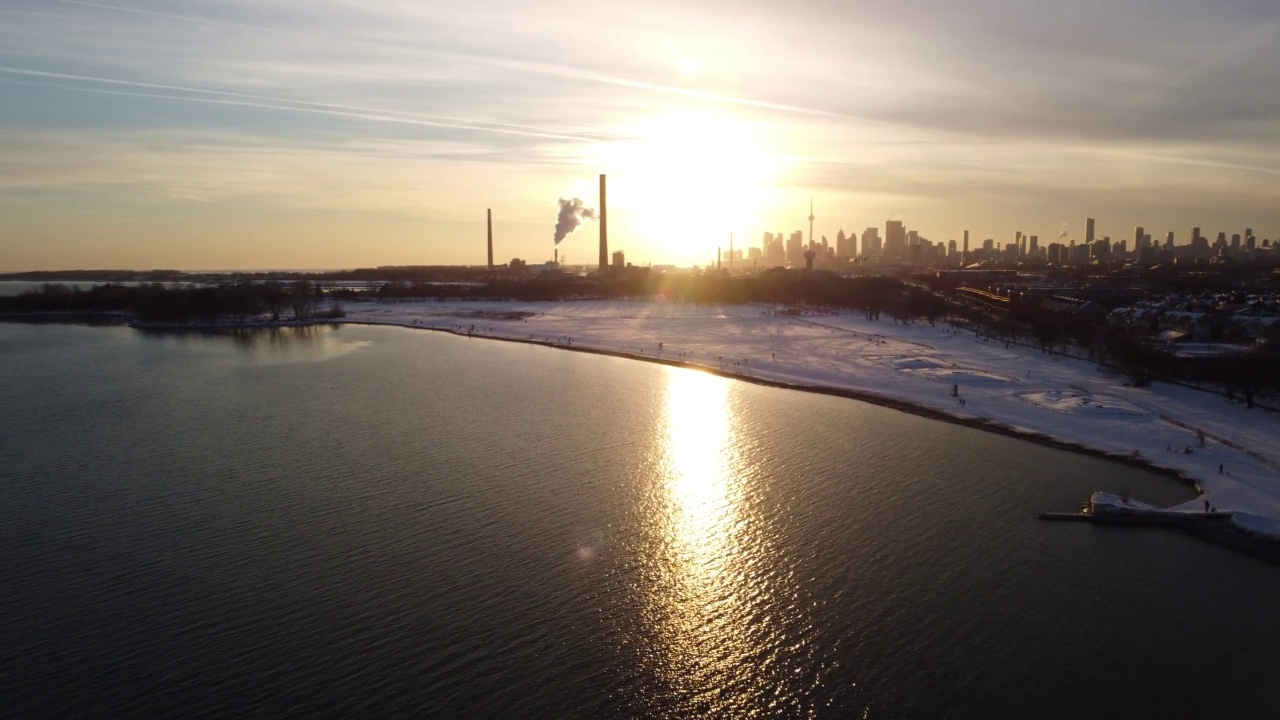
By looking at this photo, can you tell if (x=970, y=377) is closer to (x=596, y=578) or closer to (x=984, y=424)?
(x=984, y=424)

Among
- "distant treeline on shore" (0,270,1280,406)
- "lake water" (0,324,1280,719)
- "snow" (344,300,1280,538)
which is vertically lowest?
"lake water" (0,324,1280,719)

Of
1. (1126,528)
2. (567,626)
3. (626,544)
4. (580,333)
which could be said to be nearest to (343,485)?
(626,544)

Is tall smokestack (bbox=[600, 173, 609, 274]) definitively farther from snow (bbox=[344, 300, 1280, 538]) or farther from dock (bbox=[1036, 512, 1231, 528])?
dock (bbox=[1036, 512, 1231, 528])

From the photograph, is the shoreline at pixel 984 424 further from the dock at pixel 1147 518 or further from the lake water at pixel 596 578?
the lake water at pixel 596 578

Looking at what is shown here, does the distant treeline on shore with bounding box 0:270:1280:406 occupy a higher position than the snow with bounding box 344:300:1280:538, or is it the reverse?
the distant treeline on shore with bounding box 0:270:1280:406

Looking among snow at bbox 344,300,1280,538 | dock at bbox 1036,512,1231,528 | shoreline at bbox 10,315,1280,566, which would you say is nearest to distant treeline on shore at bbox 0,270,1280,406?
snow at bbox 344,300,1280,538

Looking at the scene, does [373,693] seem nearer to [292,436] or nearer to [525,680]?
[525,680]
